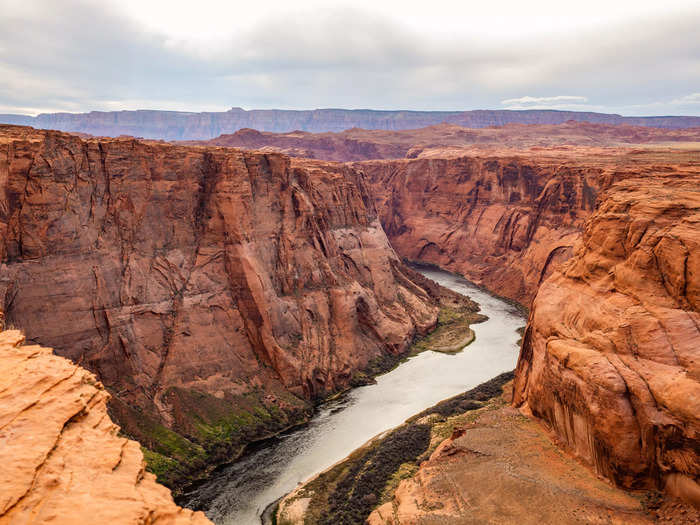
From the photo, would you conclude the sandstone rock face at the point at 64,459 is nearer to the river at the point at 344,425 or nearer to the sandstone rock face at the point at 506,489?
the sandstone rock face at the point at 506,489

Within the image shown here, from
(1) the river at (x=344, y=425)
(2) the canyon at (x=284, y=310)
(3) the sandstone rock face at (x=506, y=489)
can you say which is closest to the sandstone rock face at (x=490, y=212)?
(2) the canyon at (x=284, y=310)

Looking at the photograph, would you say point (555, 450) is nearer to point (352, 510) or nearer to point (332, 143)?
point (352, 510)

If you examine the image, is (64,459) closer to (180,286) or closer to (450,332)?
(180,286)

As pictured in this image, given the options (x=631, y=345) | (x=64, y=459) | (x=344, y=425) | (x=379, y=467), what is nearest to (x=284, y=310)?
(x=344, y=425)

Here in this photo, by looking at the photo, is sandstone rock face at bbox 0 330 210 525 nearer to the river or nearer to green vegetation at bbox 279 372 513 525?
green vegetation at bbox 279 372 513 525

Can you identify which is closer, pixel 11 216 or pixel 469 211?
pixel 11 216

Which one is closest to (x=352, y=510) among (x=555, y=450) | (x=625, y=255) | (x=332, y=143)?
(x=555, y=450)

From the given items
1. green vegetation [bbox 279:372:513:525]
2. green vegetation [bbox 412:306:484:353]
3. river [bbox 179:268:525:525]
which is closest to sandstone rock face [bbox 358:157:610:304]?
green vegetation [bbox 412:306:484:353]
